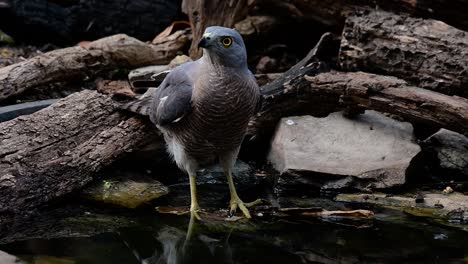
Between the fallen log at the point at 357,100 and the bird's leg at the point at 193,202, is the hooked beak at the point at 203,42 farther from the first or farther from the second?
the fallen log at the point at 357,100

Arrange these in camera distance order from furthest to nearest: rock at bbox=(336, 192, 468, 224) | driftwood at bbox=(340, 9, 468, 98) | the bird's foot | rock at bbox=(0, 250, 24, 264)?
driftwood at bbox=(340, 9, 468, 98) < the bird's foot < rock at bbox=(336, 192, 468, 224) < rock at bbox=(0, 250, 24, 264)

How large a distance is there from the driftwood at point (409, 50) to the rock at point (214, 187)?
1482 mm

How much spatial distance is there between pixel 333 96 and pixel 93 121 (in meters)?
2.16

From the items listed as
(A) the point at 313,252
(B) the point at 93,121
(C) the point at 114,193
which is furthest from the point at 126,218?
(A) the point at 313,252

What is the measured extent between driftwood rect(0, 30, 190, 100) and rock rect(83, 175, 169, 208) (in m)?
1.56

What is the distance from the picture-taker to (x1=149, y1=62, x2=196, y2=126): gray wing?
16.3 ft

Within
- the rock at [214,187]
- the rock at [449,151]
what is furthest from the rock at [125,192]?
the rock at [449,151]

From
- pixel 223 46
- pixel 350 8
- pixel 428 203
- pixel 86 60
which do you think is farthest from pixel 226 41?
pixel 350 8

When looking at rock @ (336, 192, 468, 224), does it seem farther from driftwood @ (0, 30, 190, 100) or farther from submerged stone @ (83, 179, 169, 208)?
driftwood @ (0, 30, 190, 100)

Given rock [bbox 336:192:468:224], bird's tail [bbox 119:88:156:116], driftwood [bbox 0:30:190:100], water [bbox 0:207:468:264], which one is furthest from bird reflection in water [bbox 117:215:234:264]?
driftwood [bbox 0:30:190:100]

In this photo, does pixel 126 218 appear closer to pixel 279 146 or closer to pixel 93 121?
pixel 93 121

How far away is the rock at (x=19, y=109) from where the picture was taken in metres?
6.03

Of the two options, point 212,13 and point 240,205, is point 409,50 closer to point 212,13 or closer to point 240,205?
point 212,13

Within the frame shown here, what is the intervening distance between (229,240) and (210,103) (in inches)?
38.5
